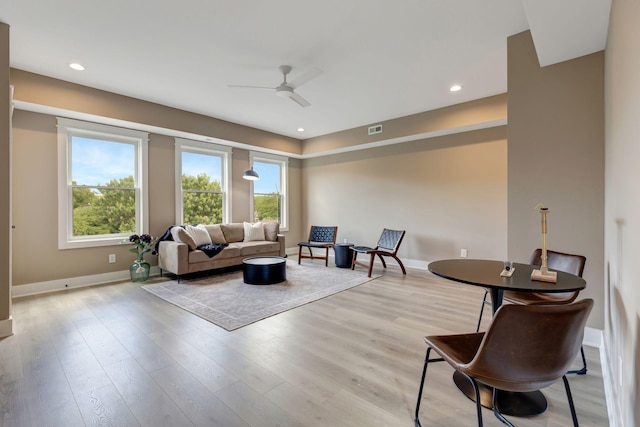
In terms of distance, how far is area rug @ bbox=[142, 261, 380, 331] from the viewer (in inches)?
123

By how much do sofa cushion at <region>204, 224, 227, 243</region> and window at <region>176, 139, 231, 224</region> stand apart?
1.36ft

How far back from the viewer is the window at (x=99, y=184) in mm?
4102

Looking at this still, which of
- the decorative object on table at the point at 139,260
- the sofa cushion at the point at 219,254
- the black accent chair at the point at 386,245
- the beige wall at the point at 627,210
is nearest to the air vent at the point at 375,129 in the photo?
the black accent chair at the point at 386,245

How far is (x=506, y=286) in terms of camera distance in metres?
1.54

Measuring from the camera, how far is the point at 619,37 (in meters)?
1.64

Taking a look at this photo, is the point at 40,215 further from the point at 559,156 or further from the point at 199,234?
the point at 559,156

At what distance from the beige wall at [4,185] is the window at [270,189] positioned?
13.3ft

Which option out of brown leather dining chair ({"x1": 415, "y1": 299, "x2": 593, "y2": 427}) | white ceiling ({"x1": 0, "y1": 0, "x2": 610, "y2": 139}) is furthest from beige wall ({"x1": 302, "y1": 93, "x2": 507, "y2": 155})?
brown leather dining chair ({"x1": 415, "y1": 299, "x2": 593, "y2": 427})

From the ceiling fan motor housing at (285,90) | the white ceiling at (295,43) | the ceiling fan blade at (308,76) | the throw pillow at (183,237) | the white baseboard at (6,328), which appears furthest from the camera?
the throw pillow at (183,237)

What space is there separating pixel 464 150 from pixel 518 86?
7.25 feet

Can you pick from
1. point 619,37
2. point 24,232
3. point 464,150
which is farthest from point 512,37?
point 24,232

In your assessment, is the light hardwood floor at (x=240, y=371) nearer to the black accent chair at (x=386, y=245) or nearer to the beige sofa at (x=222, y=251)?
the beige sofa at (x=222, y=251)

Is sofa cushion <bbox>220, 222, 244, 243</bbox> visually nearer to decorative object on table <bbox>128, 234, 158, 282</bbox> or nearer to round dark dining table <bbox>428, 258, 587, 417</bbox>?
decorative object on table <bbox>128, 234, 158, 282</bbox>

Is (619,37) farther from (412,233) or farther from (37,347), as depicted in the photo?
(37,347)
